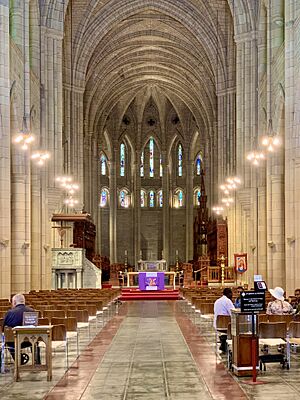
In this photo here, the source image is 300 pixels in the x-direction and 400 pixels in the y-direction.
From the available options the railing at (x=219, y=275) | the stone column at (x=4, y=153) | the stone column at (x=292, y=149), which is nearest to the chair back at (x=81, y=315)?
the stone column at (x=4, y=153)

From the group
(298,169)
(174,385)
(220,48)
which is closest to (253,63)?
(220,48)

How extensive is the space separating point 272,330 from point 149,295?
24.7m

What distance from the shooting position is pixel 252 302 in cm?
1080

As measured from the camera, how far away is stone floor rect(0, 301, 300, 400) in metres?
9.62

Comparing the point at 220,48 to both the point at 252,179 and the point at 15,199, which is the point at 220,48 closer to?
the point at 252,179

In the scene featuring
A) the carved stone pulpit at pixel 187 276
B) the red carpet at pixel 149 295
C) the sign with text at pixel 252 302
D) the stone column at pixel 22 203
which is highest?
the stone column at pixel 22 203

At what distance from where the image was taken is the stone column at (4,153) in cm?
2417

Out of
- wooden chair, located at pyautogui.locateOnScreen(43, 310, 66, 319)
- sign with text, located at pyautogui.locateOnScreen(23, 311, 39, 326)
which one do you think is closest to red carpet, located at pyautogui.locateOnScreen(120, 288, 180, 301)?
wooden chair, located at pyautogui.locateOnScreen(43, 310, 66, 319)

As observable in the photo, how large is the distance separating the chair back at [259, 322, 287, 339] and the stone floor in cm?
53

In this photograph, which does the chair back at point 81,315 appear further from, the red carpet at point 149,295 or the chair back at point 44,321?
the red carpet at point 149,295

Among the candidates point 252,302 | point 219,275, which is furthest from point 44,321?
point 219,275

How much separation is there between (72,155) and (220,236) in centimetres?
1150

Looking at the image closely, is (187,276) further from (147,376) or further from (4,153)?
(147,376)

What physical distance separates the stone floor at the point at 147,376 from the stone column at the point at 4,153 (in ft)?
26.7
